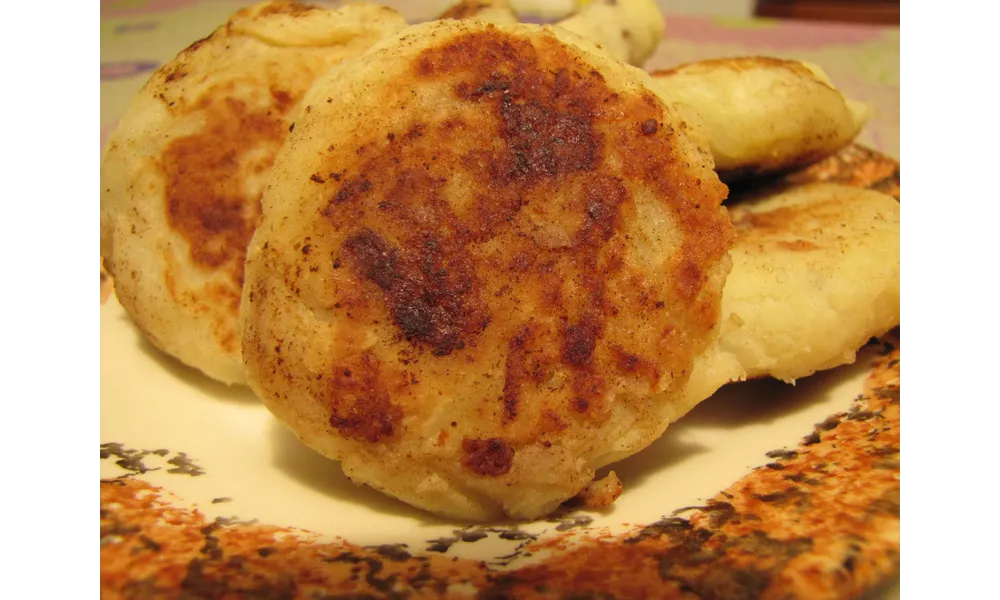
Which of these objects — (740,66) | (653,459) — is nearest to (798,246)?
(740,66)

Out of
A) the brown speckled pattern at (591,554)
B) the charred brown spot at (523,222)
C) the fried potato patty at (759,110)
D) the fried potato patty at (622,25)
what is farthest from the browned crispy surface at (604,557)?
the fried potato patty at (622,25)

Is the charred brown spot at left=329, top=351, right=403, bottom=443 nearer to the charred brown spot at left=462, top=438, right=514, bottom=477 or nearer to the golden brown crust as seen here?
the charred brown spot at left=462, top=438, right=514, bottom=477

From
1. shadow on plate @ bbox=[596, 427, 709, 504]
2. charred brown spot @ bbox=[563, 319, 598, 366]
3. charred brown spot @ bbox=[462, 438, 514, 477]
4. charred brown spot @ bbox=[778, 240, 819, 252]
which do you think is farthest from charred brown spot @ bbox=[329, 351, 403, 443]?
charred brown spot @ bbox=[778, 240, 819, 252]

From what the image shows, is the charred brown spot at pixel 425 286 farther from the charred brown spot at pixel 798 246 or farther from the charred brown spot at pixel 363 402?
the charred brown spot at pixel 798 246

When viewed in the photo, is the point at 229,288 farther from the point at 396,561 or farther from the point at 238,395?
the point at 396,561

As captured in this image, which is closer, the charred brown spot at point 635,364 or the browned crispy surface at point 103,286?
the charred brown spot at point 635,364

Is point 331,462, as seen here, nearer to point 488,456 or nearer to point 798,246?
point 488,456

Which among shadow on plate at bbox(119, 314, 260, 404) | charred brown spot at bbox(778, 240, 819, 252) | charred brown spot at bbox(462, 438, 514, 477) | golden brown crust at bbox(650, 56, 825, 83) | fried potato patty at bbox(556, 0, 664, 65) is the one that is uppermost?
fried potato patty at bbox(556, 0, 664, 65)
